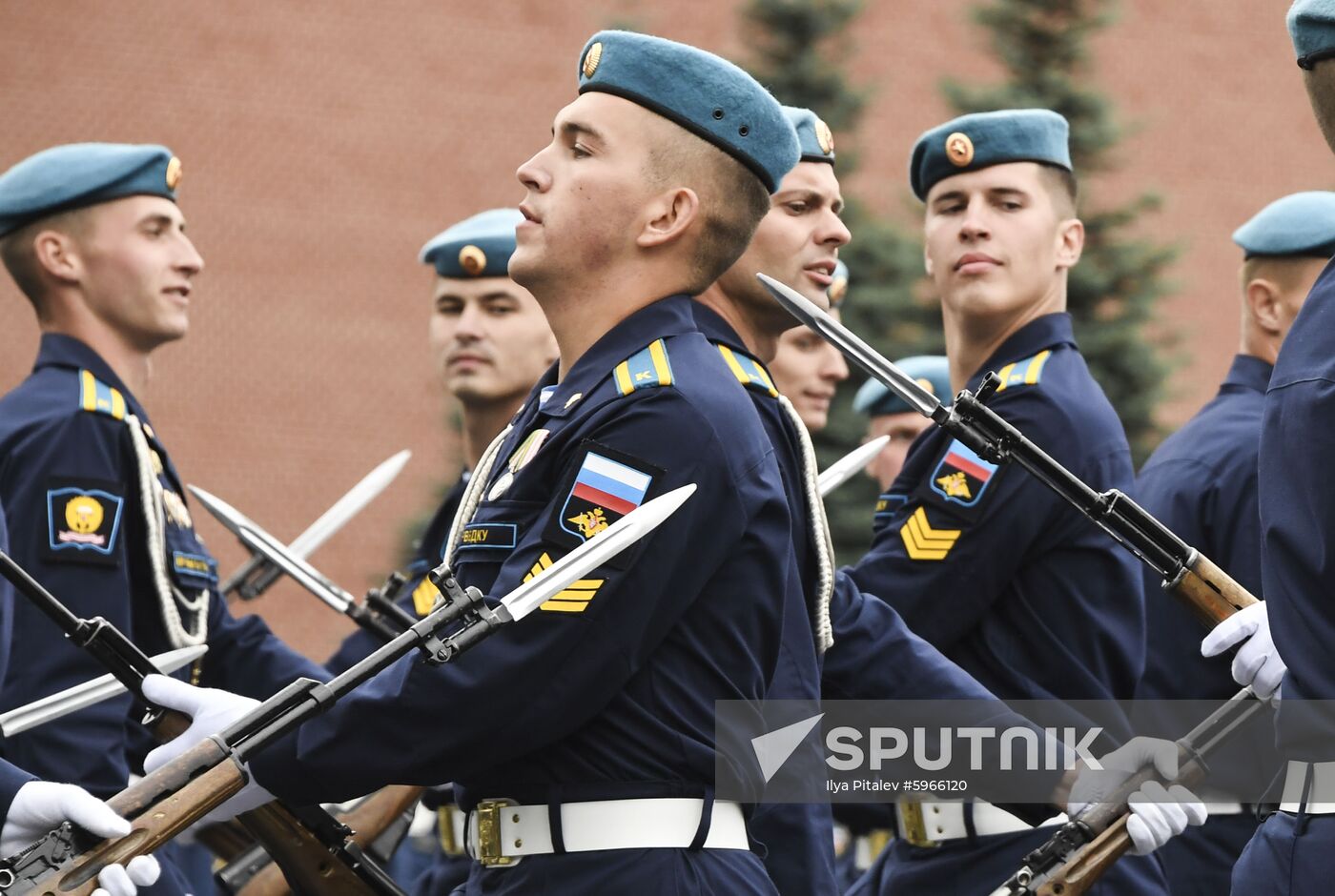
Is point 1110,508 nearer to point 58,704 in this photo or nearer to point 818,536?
point 818,536

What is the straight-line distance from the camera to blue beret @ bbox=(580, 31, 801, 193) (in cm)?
424

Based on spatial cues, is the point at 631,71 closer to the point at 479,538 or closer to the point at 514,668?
the point at 479,538

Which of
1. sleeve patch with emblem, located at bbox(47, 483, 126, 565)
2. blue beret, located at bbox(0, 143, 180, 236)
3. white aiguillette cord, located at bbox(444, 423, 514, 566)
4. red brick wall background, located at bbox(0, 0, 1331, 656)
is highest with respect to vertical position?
red brick wall background, located at bbox(0, 0, 1331, 656)

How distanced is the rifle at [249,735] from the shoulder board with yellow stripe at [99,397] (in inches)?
96.1

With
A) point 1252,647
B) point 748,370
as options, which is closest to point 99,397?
point 748,370

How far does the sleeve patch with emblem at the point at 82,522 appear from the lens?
5.66m

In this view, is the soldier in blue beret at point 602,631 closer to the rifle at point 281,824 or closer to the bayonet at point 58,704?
the rifle at point 281,824

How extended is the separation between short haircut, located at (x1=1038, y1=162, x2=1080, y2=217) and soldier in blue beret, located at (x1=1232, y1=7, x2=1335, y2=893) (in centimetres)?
267

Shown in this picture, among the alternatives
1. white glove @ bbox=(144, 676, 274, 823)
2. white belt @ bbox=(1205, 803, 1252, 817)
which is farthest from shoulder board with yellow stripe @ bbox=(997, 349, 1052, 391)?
white glove @ bbox=(144, 676, 274, 823)

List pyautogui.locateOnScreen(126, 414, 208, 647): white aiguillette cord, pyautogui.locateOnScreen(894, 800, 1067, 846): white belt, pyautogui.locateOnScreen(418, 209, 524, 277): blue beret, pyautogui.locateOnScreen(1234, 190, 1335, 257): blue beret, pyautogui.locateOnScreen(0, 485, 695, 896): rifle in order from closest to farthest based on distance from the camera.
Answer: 1. pyautogui.locateOnScreen(0, 485, 695, 896): rifle
2. pyautogui.locateOnScreen(894, 800, 1067, 846): white belt
3. pyautogui.locateOnScreen(126, 414, 208, 647): white aiguillette cord
4. pyautogui.locateOnScreen(1234, 190, 1335, 257): blue beret
5. pyautogui.locateOnScreen(418, 209, 524, 277): blue beret

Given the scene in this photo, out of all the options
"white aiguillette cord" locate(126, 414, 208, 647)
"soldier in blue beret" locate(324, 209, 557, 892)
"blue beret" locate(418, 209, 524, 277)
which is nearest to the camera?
"white aiguillette cord" locate(126, 414, 208, 647)

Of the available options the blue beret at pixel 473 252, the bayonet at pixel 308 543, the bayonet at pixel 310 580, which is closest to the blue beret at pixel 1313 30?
the bayonet at pixel 310 580

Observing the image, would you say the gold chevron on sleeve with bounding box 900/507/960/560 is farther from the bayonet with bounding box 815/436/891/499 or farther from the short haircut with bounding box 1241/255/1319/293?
the short haircut with bounding box 1241/255/1319/293

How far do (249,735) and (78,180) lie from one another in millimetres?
3238
